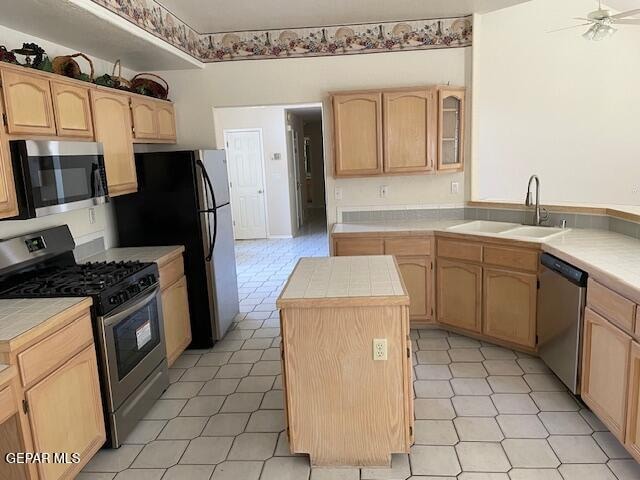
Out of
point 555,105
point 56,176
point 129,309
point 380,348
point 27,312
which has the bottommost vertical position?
point 380,348

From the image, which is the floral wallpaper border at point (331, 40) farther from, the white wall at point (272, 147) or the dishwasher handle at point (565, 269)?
the white wall at point (272, 147)

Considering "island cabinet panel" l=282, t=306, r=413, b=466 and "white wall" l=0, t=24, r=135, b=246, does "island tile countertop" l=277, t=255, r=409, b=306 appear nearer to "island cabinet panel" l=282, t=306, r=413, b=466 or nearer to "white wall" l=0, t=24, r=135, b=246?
"island cabinet panel" l=282, t=306, r=413, b=466

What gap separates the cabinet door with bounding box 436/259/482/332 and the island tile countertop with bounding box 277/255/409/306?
1106 millimetres

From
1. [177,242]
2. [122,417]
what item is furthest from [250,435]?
[177,242]

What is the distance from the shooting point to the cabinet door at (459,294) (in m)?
3.59

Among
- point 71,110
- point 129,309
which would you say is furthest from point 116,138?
point 129,309

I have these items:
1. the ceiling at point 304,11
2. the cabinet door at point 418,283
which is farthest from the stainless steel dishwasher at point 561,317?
the ceiling at point 304,11

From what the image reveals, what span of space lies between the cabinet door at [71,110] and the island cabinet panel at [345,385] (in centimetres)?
165

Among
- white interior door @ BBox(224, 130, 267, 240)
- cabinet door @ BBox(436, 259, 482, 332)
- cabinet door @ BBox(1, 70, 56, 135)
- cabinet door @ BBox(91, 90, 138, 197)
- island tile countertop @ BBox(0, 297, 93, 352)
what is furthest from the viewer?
white interior door @ BBox(224, 130, 267, 240)

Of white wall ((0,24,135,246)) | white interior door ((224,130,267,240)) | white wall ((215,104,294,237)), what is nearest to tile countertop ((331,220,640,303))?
white wall ((0,24,135,246))

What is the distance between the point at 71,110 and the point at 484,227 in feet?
10.5

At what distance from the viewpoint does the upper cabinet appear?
3.97m

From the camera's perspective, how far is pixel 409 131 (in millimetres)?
3996

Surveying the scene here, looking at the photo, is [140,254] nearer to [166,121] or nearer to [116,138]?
[116,138]
